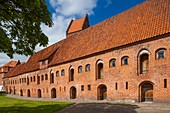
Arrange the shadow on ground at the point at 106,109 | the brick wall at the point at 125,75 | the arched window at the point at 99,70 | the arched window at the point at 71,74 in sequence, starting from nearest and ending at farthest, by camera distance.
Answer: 1. the shadow on ground at the point at 106,109
2. the brick wall at the point at 125,75
3. the arched window at the point at 99,70
4. the arched window at the point at 71,74

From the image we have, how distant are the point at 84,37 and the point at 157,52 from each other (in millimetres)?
13665

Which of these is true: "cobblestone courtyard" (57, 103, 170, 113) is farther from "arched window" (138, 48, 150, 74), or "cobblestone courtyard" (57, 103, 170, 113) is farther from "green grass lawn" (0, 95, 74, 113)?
"arched window" (138, 48, 150, 74)

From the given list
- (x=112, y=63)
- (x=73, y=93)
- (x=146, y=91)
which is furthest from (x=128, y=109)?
(x=73, y=93)

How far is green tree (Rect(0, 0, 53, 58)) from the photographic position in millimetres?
7379

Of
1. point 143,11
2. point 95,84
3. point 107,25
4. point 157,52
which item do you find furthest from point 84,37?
point 157,52

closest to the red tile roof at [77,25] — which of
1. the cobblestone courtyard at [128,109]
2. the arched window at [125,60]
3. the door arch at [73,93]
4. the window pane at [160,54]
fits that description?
the door arch at [73,93]

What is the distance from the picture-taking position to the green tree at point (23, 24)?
24.2ft

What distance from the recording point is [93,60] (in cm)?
2300

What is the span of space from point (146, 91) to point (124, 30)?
7374mm

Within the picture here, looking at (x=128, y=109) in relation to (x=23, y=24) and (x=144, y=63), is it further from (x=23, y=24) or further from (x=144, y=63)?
(x=23, y=24)

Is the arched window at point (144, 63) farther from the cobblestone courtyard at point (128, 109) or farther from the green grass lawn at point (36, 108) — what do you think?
the green grass lawn at point (36, 108)

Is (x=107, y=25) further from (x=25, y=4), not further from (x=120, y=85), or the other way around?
(x=25, y=4)

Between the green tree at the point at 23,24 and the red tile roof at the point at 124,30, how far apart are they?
11655mm

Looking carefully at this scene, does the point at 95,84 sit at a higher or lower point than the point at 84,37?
lower
